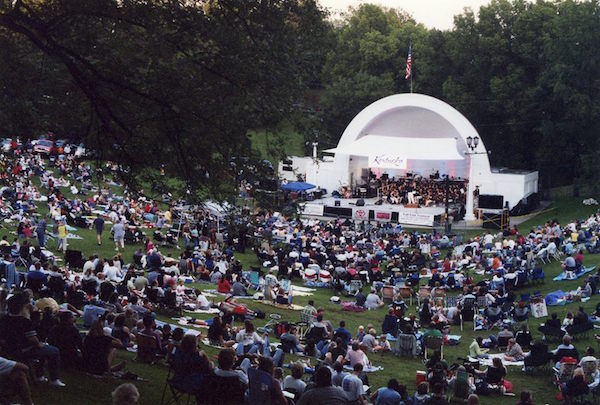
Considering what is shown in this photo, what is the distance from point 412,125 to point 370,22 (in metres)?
19.5

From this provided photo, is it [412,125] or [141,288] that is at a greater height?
[412,125]

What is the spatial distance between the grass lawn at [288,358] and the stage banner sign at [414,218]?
1208cm

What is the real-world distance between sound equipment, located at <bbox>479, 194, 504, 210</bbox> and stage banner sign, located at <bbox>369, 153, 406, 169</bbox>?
4.51 m

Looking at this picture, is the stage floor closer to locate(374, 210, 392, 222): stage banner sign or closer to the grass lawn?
locate(374, 210, 392, 222): stage banner sign

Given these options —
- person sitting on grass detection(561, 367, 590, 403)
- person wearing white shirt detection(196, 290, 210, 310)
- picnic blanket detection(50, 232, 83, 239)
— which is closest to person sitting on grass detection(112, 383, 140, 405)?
person sitting on grass detection(561, 367, 590, 403)

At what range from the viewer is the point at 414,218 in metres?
43.3

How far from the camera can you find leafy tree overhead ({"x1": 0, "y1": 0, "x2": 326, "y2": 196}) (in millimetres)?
14102

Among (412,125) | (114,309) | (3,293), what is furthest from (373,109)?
(3,293)

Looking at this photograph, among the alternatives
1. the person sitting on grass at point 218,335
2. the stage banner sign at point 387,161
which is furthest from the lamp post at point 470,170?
the person sitting on grass at point 218,335

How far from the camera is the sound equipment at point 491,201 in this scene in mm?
43656

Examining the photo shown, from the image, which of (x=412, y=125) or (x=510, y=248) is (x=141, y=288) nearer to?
(x=510, y=248)

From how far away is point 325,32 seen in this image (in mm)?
15031

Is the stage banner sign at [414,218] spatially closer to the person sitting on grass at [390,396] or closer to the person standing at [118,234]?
the person standing at [118,234]

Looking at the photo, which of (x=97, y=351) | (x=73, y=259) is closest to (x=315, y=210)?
(x=73, y=259)
